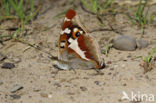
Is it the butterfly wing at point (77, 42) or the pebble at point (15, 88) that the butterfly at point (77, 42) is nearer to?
the butterfly wing at point (77, 42)

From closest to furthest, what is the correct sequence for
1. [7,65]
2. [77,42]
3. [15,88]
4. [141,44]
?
1. [15,88]
2. [77,42]
3. [7,65]
4. [141,44]

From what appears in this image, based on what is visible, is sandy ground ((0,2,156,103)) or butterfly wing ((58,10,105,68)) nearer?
sandy ground ((0,2,156,103))

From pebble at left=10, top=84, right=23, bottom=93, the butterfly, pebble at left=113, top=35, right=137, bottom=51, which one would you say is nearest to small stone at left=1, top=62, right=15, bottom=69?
pebble at left=10, top=84, right=23, bottom=93

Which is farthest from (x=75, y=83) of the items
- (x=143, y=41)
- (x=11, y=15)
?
(x=11, y=15)

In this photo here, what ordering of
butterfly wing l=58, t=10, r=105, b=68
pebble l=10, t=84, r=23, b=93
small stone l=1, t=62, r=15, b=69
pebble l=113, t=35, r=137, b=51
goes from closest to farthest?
pebble l=10, t=84, r=23, b=93 → butterfly wing l=58, t=10, r=105, b=68 → small stone l=1, t=62, r=15, b=69 → pebble l=113, t=35, r=137, b=51

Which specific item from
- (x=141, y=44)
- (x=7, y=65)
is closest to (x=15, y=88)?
(x=7, y=65)

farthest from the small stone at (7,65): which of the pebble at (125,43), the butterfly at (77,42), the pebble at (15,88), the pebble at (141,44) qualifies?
the pebble at (141,44)

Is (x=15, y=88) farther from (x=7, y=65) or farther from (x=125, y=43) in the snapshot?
(x=125, y=43)

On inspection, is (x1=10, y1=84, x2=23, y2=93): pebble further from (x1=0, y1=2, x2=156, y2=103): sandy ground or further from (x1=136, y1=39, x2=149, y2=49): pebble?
(x1=136, y1=39, x2=149, y2=49): pebble
